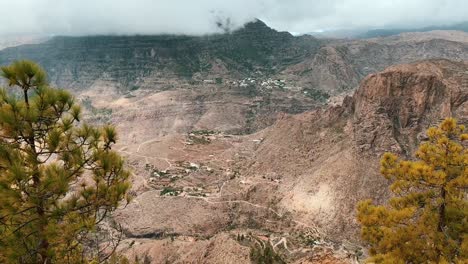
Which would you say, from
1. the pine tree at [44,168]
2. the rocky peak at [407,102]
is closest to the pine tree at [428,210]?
the pine tree at [44,168]

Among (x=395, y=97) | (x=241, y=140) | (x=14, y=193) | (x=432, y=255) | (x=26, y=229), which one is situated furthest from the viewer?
(x=241, y=140)

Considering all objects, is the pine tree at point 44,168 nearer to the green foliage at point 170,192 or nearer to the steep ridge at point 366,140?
the steep ridge at point 366,140

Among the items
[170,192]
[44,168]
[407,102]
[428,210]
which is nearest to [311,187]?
[407,102]

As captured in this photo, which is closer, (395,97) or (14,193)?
(14,193)

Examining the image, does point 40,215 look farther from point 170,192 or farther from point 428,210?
point 170,192

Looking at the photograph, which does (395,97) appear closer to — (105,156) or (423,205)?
(423,205)

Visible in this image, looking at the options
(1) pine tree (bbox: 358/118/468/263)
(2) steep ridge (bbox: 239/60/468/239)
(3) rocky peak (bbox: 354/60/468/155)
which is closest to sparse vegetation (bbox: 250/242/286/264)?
(2) steep ridge (bbox: 239/60/468/239)

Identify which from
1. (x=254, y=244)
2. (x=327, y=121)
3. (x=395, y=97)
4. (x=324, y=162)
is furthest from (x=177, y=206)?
(x=395, y=97)

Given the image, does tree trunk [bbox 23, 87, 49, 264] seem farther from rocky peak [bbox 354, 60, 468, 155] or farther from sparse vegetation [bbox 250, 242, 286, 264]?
rocky peak [bbox 354, 60, 468, 155]
